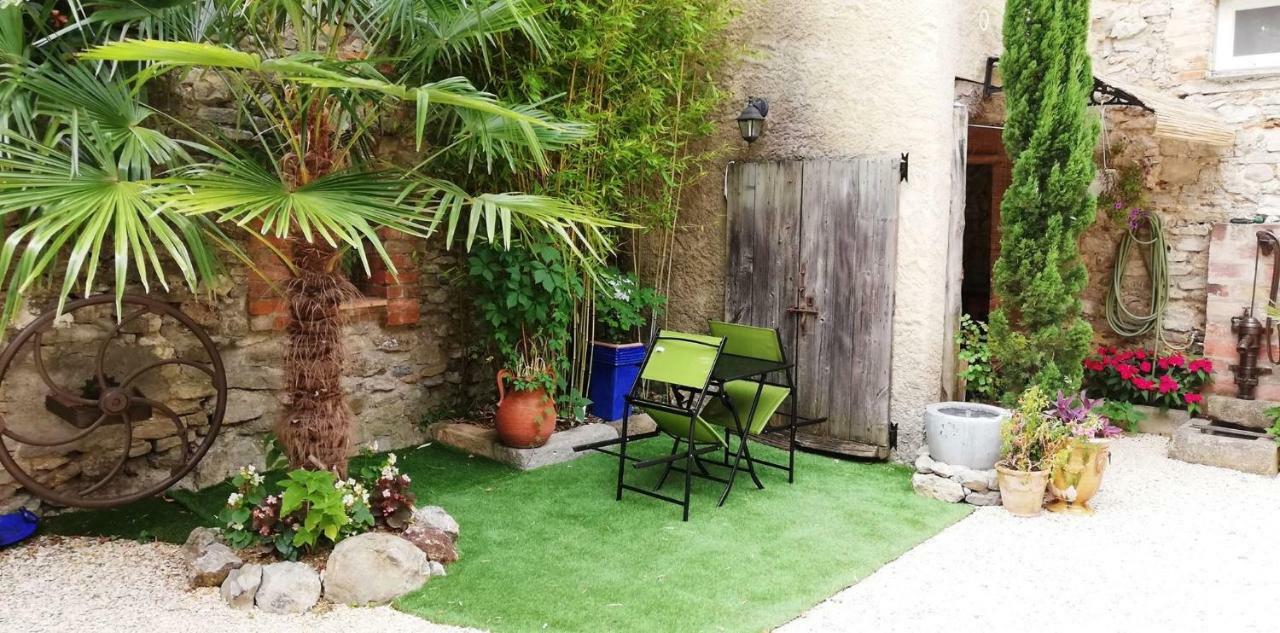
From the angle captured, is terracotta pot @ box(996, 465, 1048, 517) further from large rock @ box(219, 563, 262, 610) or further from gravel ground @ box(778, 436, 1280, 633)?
large rock @ box(219, 563, 262, 610)

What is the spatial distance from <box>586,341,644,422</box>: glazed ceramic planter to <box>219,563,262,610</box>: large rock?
106 inches

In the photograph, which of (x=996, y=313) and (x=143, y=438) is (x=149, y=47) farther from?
(x=996, y=313)

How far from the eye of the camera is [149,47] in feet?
8.17

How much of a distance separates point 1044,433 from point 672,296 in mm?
2666

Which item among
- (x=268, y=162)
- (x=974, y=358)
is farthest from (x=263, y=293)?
(x=974, y=358)

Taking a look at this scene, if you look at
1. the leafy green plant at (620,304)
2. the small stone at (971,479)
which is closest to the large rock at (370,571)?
the leafy green plant at (620,304)

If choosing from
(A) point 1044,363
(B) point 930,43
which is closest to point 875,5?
(B) point 930,43

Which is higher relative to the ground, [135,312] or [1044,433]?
[135,312]

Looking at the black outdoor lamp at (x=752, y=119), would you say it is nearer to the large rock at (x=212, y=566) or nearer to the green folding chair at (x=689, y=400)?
the green folding chair at (x=689, y=400)

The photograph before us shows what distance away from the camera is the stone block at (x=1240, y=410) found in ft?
17.8

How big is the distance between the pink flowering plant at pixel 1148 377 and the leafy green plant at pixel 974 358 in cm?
143

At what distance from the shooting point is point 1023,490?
4.23 m

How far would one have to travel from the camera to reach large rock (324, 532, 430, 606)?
320 cm

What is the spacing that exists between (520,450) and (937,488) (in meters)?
2.30
